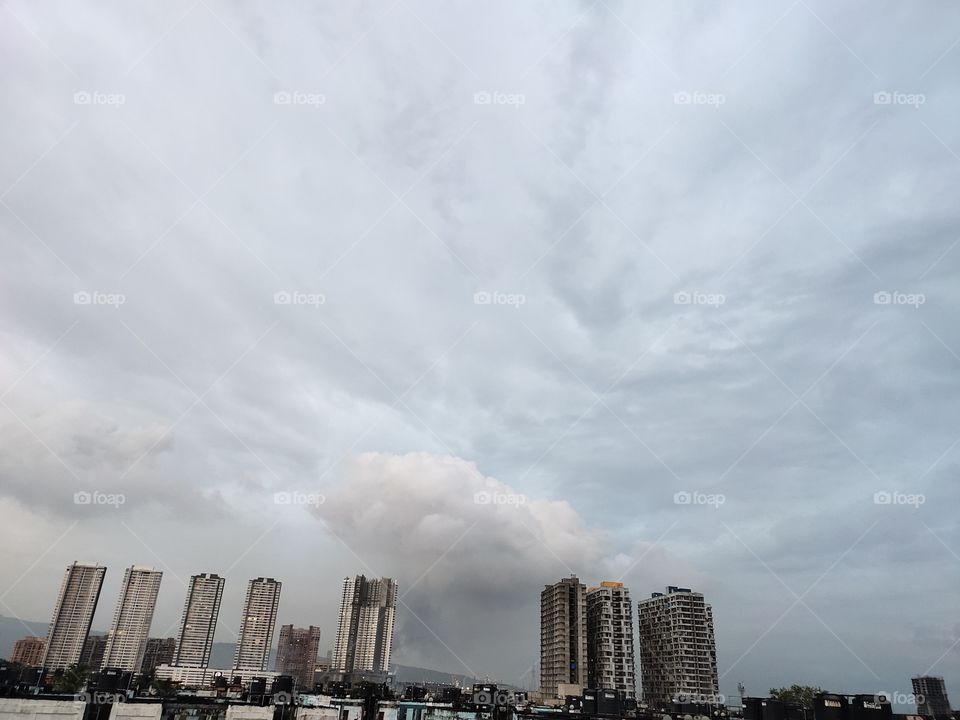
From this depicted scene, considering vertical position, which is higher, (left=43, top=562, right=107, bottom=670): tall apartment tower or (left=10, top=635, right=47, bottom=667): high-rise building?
(left=43, top=562, right=107, bottom=670): tall apartment tower

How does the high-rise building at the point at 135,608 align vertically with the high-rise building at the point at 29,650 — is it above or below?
above

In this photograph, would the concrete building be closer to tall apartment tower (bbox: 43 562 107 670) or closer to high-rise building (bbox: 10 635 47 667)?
tall apartment tower (bbox: 43 562 107 670)

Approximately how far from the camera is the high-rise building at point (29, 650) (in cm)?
16962

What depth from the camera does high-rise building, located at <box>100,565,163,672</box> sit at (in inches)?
7579

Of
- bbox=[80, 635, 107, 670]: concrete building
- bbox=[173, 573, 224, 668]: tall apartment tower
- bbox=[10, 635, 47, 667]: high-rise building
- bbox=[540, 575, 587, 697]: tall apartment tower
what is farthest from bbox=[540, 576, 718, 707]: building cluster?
bbox=[10, 635, 47, 667]: high-rise building

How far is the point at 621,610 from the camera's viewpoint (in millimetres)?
143625

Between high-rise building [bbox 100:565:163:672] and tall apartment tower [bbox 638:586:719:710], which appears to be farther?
high-rise building [bbox 100:565:163:672]

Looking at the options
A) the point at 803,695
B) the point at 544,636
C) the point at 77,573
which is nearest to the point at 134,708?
the point at 803,695

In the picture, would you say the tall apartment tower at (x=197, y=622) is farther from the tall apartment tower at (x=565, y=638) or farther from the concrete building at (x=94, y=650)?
the tall apartment tower at (x=565, y=638)

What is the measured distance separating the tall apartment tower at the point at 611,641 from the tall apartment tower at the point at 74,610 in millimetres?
140884

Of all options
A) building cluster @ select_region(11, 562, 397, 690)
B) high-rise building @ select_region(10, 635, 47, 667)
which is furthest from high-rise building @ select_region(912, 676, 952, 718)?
high-rise building @ select_region(10, 635, 47, 667)

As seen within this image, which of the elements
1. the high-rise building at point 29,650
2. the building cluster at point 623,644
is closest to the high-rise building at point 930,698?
the building cluster at point 623,644

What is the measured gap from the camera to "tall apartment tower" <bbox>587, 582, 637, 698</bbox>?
13638cm

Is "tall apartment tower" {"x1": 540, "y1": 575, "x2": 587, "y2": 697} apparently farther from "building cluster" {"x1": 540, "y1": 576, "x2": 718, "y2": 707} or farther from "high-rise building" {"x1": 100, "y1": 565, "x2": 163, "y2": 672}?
"high-rise building" {"x1": 100, "y1": 565, "x2": 163, "y2": 672}
